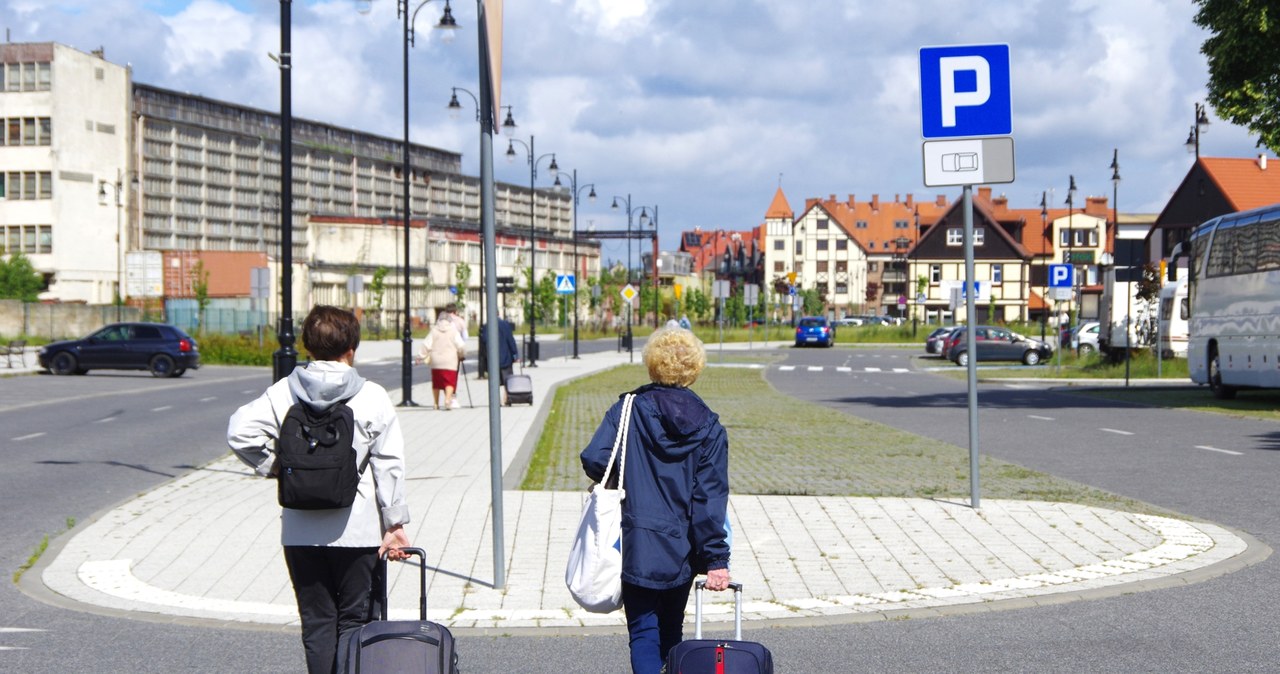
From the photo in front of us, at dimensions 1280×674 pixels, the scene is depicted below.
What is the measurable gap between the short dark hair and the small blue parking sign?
21.8 ft

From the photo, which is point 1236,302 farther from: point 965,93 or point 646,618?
point 646,618

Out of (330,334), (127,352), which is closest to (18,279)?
(127,352)

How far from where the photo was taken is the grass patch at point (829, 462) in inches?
486

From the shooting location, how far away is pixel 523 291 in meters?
107

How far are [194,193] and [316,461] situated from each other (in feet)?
357

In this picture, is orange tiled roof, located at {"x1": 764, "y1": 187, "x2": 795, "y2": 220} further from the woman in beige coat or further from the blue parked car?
the woman in beige coat

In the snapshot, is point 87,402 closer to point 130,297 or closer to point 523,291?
point 130,297

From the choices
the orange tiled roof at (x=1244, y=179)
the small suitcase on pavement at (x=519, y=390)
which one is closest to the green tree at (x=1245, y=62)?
the small suitcase on pavement at (x=519, y=390)

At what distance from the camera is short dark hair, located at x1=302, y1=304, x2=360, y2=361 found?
196 inches

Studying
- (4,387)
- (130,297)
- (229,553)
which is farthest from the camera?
(130,297)

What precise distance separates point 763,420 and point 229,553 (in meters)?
13.7

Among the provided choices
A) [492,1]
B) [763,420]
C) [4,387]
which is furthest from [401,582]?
[4,387]

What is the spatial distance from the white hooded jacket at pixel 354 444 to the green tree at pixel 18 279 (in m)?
81.5

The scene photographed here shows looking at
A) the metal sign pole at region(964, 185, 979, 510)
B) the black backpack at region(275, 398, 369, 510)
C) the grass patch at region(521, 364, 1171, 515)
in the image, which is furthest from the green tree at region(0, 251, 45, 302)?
the black backpack at region(275, 398, 369, 510)
